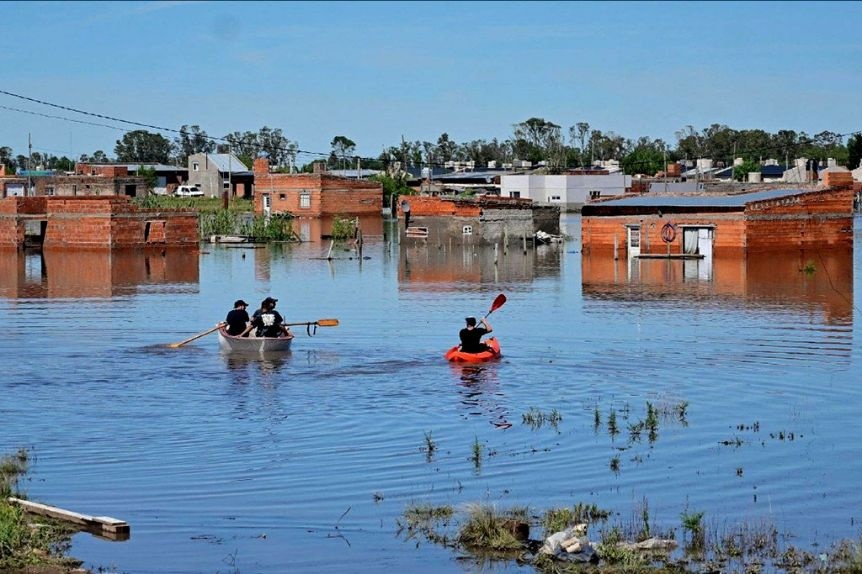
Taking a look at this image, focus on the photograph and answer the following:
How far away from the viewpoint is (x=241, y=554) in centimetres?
1445

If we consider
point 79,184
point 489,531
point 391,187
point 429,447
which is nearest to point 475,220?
point 391,187

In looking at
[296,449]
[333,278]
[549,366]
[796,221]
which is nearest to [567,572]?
[296,449]

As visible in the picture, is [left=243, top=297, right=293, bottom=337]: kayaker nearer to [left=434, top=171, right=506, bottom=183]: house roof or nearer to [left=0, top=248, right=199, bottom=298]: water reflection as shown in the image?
[left=0, top=248, right=199, bottom=298]: water reflection

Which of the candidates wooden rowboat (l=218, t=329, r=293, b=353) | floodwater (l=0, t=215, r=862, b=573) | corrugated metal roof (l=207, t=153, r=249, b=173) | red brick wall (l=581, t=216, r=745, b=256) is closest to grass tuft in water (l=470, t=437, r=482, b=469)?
floodwater (l=0, t=215, r=862, b=573)

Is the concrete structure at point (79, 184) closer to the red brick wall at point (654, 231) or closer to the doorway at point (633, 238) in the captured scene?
the red brick wall at point (654, 231)

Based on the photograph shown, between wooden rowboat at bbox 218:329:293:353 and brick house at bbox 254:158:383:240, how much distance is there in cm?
8958

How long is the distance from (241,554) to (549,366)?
16.5 meters

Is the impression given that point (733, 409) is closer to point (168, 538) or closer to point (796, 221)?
point (168, 538)

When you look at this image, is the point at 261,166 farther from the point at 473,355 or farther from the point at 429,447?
the point at 429,447

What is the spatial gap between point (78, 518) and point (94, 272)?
157 feet

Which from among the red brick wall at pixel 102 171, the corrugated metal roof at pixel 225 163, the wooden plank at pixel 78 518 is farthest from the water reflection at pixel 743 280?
the corrugated metal roof at pixel 225 163

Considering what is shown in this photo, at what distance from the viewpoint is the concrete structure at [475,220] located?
8881 centimetres

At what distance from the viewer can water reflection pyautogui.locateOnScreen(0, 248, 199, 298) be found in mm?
52344

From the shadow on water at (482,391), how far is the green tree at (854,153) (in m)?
152
